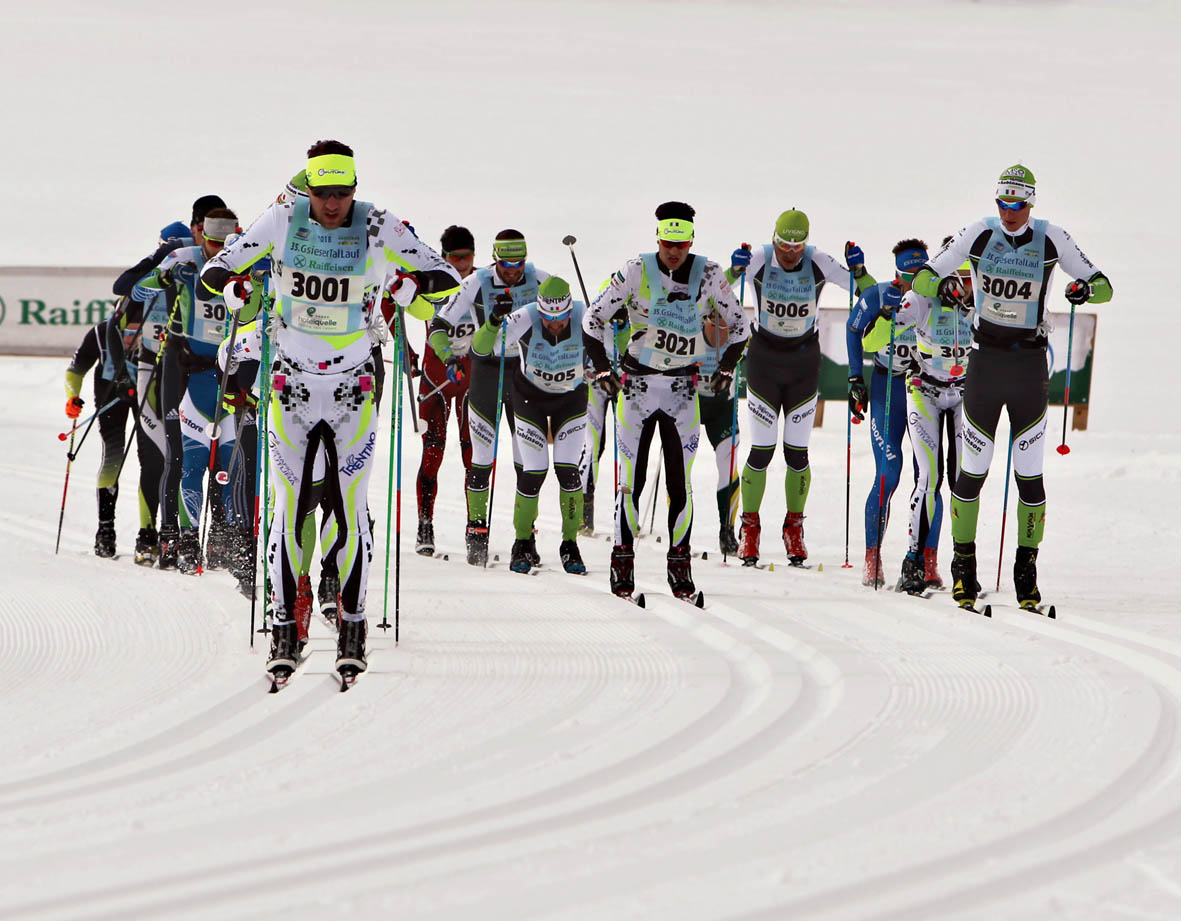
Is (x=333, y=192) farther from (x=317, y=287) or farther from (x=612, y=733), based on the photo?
(x=612, y=733)

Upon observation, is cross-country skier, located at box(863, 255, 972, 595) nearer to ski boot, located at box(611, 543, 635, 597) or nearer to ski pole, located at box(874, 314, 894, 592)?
ski pole, located at box(874, 314, 894, 592)

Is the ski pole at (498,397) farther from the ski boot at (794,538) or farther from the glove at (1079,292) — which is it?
the glove at (1079,292)

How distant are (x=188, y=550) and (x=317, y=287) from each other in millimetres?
3587

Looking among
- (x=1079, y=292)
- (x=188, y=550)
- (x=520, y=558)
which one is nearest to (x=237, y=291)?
(x=188, y=550)

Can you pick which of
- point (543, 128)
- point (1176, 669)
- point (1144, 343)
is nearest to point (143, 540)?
point (1176, 669)

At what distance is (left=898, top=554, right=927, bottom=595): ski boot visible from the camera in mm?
8734

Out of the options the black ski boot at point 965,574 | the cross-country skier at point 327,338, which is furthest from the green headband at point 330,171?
the black ski boot at point 965,574

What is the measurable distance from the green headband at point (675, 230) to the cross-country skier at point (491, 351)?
193 centimetres

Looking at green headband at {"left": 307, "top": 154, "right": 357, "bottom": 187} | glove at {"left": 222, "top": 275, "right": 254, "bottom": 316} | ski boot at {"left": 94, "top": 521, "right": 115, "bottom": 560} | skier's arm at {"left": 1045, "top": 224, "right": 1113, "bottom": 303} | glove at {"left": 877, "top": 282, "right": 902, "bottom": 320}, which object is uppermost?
green headband at {"left": 307, "top": 154, "right": 357, "bottom": 187}

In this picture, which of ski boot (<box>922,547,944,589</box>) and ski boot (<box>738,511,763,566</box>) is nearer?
ski boot (<box>922,547,944,589</box>)

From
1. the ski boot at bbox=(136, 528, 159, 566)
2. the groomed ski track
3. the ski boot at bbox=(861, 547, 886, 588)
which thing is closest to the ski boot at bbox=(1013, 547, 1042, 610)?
the groomed ski track

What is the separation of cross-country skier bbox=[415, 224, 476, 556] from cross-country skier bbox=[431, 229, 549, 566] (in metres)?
0.03

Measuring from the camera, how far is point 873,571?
9.12 meters

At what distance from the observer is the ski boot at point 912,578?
8.73 metres
